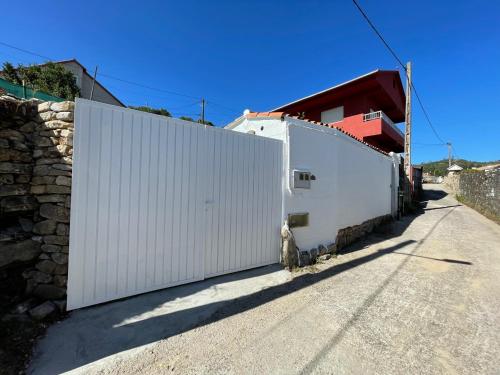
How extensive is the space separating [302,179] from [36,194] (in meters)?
4.50

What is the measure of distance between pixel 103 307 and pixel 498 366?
445cm

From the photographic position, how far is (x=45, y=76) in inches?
711

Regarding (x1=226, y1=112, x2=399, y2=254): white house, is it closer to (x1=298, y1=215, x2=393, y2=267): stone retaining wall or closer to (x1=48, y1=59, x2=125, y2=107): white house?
(x1=298, y1=215, x2=393, y2=267): stone retaining wall

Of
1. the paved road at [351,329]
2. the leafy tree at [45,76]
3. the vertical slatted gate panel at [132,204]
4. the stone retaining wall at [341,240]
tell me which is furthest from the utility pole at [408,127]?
the leafy tree at [45,76]

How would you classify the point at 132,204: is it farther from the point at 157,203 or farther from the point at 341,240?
the point at 341,240

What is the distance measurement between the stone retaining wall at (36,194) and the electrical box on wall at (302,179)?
3.90m

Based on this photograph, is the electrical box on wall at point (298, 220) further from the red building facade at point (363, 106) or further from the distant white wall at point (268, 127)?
the red building facade at point (363, 106)

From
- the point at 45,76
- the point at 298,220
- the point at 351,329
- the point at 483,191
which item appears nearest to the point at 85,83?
the point at 45,76

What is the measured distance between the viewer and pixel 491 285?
4.19 m

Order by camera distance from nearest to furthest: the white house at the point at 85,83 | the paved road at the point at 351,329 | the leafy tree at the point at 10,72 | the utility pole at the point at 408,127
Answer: the paved road at the point at 351,329 < the utility pole at the point at 408,127 < the leafy tree at the point at 10,72 < the white house at the point at 85,83

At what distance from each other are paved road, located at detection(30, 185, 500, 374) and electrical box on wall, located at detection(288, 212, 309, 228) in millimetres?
988

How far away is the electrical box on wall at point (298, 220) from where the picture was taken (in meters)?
5.11

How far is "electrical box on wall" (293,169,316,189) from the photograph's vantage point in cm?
507

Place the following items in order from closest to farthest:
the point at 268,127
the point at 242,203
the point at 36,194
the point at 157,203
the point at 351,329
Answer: the point at 351,329, the point at 36,194, the point at 157,203, the point at 242,203, the point at 268,127
